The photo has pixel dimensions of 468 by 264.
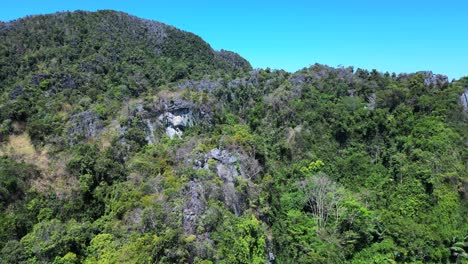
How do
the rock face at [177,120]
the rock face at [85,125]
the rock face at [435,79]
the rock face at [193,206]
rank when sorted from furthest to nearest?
the rock face at [435,79]
the rock face at [177,120]
the rock face at [85,125]
the rock face at [193,206]

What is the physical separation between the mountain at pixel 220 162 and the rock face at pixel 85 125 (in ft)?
0.69

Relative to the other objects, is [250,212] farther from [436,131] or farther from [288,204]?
[436,131]

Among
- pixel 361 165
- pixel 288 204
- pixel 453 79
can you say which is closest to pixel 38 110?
pixel 288 204

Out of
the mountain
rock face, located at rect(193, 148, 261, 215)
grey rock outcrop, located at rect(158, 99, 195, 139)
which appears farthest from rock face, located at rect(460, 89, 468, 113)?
grey rock outcrop, located at rect(158, 99, 195, 139)

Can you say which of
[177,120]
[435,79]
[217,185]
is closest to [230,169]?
[217,185]

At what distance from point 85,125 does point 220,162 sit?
71.6 ft

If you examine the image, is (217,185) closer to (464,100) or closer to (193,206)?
(193,206)

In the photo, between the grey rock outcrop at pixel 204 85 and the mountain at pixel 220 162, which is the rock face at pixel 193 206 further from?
the grey rock outcrop at pixel 204 85

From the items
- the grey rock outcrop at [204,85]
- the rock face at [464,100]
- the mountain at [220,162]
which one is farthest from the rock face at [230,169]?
the rock face at [464,100]

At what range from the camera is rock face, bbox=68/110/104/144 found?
1769 inches

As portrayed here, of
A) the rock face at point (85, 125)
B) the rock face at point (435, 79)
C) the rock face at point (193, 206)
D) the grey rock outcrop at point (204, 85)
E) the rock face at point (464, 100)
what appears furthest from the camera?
the grey rock outcrop at point (204, 85)

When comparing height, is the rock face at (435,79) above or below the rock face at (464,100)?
above

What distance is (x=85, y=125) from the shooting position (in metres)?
46.4

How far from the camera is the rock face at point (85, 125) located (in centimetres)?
4492
